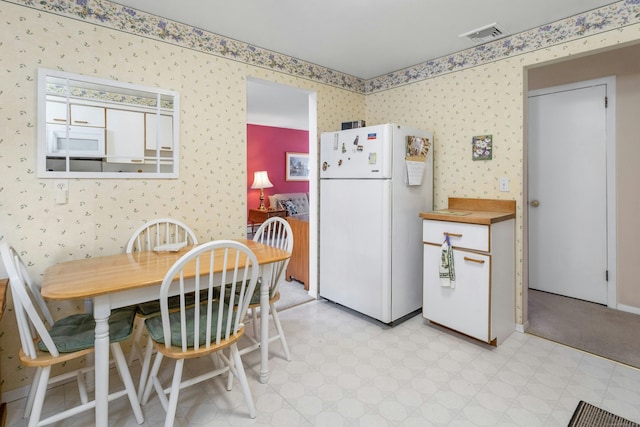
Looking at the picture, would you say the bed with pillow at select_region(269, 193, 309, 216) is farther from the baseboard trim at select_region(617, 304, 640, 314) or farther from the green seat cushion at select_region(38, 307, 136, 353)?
the green seat cushion at select_region(38, 307, 136, 353)

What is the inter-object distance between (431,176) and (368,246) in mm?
898

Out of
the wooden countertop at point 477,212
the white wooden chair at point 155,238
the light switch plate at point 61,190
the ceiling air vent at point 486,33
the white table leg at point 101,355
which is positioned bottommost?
the white table leg at point 101,355

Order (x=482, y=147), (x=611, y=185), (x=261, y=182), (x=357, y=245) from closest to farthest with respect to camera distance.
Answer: (x=482, y=147), (x=357, y=245), (x=611, y=185), (x=261, y=182)

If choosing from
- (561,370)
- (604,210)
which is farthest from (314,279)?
(604,210)

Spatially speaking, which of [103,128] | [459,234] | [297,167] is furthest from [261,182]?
[459,234]

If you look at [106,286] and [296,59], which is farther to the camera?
[296,59]

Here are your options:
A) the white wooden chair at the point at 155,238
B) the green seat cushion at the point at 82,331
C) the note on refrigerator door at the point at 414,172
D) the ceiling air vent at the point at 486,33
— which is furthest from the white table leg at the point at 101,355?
the ceiling air vent at the point at 486,33

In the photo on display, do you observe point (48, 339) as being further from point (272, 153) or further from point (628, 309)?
point (272, 153)

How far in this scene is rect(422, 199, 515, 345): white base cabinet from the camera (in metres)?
2.28

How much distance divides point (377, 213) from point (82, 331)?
198 cm

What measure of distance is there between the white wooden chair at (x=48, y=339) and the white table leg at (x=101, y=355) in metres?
→ 0.09

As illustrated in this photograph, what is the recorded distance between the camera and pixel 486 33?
7.99 ft

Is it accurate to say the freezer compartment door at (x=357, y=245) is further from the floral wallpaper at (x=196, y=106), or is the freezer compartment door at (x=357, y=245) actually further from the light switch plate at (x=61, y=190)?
the light switch plate at (x=61, y=190)

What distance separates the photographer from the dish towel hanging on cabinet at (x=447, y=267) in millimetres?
2432
